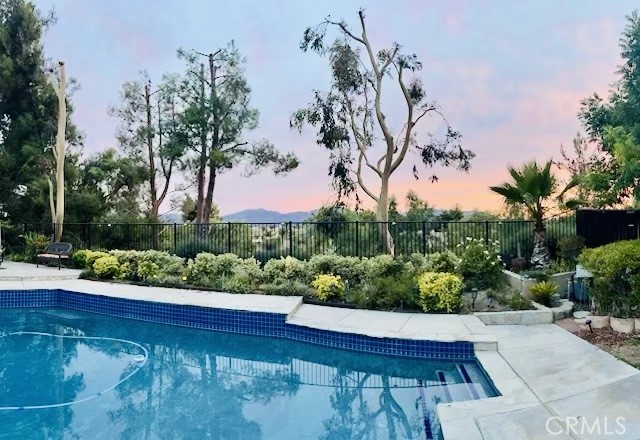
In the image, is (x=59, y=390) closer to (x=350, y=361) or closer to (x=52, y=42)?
(x=350, y=361)

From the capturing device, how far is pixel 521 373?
14.3 ft

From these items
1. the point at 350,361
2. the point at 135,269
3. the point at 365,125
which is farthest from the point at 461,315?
the point at 365,125

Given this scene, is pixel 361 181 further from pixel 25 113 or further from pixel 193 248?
pixel 25 113

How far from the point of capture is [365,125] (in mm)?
14352

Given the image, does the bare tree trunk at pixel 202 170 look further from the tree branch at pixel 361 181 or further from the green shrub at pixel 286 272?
the green shrub at pixel 286 272

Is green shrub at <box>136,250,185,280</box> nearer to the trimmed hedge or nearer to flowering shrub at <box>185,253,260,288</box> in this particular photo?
the trimmed hedge

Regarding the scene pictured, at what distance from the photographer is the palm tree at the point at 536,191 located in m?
8.12

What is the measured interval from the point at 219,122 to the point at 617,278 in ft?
41.0

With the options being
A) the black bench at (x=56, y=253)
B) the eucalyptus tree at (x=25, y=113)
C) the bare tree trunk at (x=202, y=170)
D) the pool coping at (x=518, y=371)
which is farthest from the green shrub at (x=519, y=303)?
the eucalyptus tree at (x=25, y=113)

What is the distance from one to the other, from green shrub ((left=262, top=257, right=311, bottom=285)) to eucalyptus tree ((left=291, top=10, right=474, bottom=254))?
5668 mm

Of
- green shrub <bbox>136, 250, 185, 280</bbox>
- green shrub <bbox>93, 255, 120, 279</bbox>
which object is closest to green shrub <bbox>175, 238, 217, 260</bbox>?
green shrub <bbox>136, 250, 185, 280</bbox>

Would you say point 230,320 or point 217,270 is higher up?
point 217,270

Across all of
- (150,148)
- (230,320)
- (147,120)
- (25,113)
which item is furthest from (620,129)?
(25,113)

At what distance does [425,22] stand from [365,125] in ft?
10.5
